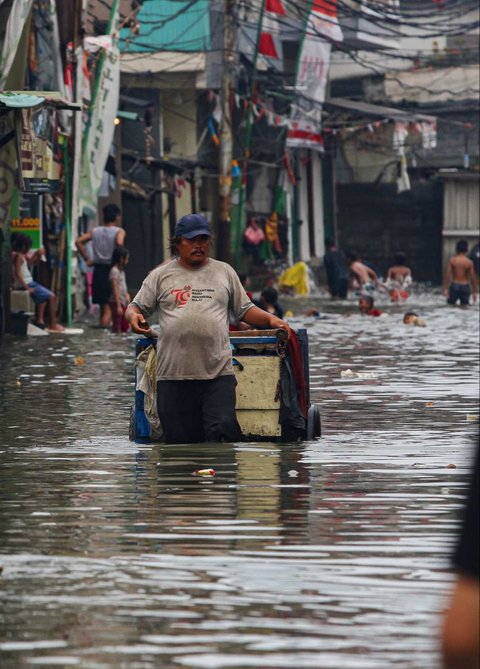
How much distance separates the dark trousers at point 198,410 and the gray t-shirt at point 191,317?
0.08 m

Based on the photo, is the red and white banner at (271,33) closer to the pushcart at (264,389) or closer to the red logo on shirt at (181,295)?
the pushcart at (264,389)

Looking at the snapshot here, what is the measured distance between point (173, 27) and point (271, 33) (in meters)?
6.99

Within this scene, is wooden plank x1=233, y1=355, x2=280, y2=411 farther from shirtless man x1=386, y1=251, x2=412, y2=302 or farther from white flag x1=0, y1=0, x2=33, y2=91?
shirtless man x1=386, y1=251, x2=412, y2=302

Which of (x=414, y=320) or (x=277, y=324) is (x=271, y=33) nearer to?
(x=414, y=320)

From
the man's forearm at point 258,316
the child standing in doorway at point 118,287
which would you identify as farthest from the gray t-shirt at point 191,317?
the child standing in doorway at point 118,287

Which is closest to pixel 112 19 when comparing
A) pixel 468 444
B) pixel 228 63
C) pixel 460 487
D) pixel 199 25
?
pixel 228 63

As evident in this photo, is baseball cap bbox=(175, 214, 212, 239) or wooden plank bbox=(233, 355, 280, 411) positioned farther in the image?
wooden plank bbox=(233, 355, 280, 411)

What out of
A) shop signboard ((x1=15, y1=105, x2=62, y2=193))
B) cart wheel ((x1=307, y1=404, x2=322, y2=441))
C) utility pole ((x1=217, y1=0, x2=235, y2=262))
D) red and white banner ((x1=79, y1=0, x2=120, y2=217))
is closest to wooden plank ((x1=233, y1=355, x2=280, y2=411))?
cart wheel ((x1=307, y1=404, x2=322, y2=441))

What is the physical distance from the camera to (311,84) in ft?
150

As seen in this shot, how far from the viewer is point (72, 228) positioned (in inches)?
1017

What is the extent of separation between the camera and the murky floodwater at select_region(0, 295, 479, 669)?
5.44 meters

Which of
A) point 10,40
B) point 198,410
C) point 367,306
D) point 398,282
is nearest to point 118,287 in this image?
point 10,40

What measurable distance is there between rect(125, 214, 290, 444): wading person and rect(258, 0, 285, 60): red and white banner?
32.2 meters

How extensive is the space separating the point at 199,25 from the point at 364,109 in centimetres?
1436
